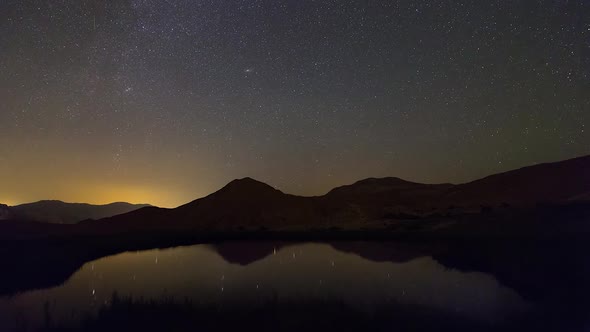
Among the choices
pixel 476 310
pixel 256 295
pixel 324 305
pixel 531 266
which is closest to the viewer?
pixel 476 310

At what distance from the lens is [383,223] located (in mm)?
108875

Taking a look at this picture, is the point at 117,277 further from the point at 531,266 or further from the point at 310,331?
the point at 531,266

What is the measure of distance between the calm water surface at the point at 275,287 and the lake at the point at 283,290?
0.05 m

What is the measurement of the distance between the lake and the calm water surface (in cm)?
5

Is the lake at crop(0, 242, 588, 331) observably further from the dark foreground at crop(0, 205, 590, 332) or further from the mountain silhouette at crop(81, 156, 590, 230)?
the mountain silhouette at crop(81, 156, 590, 230)

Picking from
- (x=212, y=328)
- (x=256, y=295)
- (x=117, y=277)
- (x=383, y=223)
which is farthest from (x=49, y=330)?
(x=383, y=223)

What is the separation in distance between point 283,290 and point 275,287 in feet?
5.40

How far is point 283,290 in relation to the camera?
25531 mm

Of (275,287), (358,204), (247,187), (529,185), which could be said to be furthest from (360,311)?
(247,187)

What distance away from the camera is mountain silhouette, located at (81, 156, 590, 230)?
121m

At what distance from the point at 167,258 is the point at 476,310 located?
37839mm

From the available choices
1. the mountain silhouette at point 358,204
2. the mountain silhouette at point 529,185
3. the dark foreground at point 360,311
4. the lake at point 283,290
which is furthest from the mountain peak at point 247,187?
the dark foreground at point 360,311

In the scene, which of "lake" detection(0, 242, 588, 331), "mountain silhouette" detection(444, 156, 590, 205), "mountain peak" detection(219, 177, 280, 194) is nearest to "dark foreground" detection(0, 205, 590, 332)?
"lake" detection(0, 242, 588, 331)

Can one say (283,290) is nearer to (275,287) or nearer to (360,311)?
(275,287)
